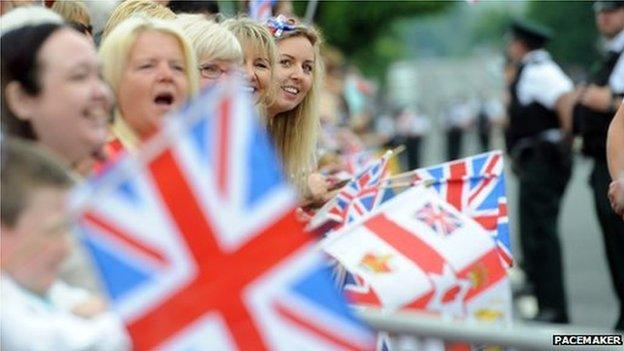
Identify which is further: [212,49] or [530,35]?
[530,35]

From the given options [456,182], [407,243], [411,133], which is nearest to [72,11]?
[456,182]

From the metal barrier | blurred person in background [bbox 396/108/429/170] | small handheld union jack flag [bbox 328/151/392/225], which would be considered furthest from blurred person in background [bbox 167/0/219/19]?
blurred person in background [bbox 396/108/429/170]

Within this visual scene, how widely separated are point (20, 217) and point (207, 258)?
15.6 inches

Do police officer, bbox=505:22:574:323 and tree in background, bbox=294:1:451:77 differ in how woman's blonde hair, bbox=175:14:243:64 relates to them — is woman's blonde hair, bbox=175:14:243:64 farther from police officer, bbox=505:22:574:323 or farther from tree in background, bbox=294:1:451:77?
tree in background, bbox=294:1:451:77

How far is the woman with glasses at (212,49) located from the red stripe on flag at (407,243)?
0.74 m

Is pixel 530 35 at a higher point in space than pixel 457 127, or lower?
lower

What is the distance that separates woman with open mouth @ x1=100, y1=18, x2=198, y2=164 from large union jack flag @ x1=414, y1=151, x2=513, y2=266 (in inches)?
63.2

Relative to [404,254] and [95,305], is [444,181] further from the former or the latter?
[95,305]

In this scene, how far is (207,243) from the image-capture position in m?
3.33

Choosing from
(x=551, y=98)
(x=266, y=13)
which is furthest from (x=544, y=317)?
(x=266, y=13)

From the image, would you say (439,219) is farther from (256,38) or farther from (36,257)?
(36,257)

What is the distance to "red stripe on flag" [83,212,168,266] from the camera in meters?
3.30

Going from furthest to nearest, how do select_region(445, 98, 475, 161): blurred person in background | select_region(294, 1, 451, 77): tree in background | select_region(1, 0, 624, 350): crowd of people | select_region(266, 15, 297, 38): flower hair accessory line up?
select_region(294, 1, 451, 77): tree in background < select_region(445, 98, 475, 161): blurred person in background < select_region(266, 15, 297, 38): flower hair accessory < select_region(1, 0, 624, 350): crowd of people

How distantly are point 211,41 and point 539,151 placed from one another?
23.7 feet
